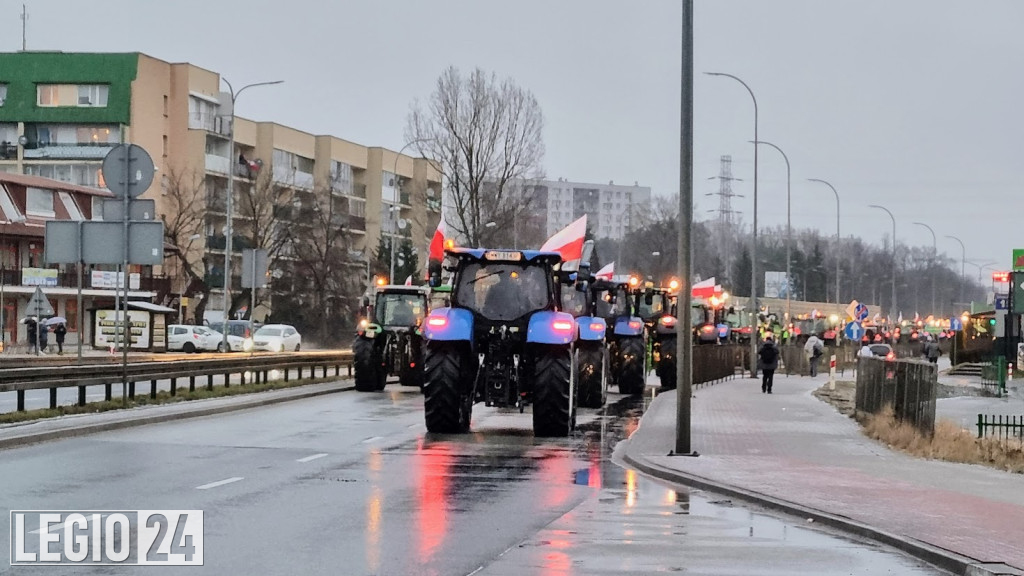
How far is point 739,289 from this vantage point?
144875 mm

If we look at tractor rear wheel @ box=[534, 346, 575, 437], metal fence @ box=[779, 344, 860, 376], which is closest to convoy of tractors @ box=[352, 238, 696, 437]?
tractor rear wheel @ box=[534, 346, 575, 437]

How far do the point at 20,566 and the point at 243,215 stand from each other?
77.8 m

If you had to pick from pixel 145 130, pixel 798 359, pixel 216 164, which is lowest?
pixel 798 359

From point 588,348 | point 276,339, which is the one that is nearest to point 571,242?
point 588,348

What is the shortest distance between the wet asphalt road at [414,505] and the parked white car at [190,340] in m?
44.9

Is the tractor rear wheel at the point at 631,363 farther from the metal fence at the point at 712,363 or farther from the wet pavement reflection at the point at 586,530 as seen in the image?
the wet pavement reflection at the point at 586,530

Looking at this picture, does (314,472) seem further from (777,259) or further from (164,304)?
(777,259)

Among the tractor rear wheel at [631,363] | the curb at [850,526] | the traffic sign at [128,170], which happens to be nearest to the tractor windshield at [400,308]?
the tractor rear wheel at [631,363]

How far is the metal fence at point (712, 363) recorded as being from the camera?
41.1 metres

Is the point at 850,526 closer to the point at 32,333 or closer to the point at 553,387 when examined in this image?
the point at 553,387

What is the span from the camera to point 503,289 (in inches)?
925

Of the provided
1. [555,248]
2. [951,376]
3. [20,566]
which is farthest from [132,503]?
[951,376]

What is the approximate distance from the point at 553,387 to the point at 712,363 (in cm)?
2328

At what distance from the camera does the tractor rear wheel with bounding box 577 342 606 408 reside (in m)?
30.2
